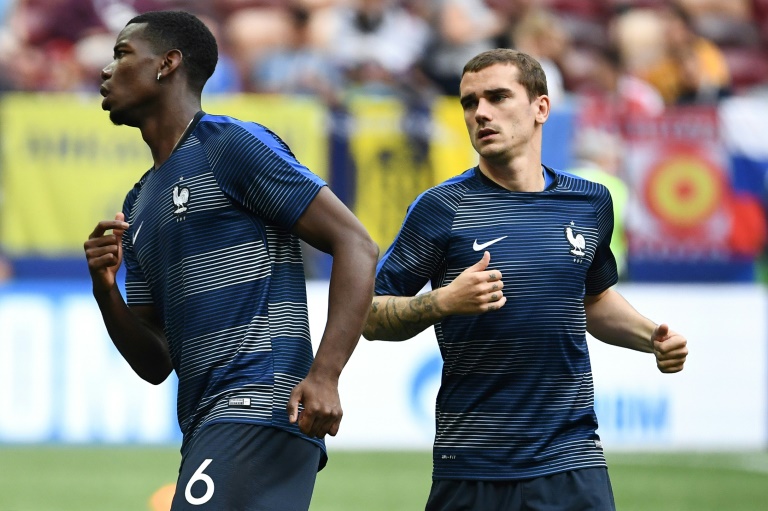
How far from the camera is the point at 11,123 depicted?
1224cm

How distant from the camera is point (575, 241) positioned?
15.0 feet

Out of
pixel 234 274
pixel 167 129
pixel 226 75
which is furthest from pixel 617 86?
pixel 234 274

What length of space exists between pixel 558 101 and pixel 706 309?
2.44 meters

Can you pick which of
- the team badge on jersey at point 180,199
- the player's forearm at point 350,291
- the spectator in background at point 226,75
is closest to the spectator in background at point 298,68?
the spectator in background at point 226,75

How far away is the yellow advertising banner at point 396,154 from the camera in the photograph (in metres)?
12.4

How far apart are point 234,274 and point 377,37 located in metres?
10.3

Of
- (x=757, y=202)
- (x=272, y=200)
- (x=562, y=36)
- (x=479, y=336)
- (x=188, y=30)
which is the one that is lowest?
(x=479, y=336)

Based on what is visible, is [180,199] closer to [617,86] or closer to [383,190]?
[383,190]

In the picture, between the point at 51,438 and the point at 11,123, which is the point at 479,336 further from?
the point at 11,123

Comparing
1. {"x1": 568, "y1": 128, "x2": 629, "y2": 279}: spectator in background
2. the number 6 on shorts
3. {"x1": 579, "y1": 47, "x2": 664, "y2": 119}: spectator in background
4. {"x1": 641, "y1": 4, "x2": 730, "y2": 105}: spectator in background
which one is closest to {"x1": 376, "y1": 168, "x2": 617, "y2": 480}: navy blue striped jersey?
the number 6 on shorts

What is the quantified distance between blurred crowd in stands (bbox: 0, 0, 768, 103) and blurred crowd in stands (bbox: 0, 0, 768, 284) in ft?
0.04

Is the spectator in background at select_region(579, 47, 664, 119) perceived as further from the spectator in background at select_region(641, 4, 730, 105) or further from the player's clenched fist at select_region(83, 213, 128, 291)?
the player's clenched fist at select_region(83, 213, 128, 291)

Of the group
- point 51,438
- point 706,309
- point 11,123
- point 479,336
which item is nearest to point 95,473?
point 51,438

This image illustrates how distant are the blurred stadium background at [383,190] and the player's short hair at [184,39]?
257 inches
